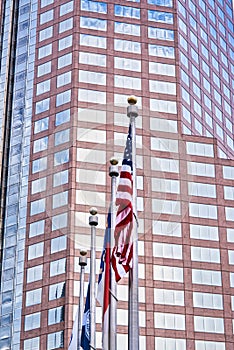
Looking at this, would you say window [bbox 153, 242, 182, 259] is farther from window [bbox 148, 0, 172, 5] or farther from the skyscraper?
window [bbox 148, 0, 172, 5]

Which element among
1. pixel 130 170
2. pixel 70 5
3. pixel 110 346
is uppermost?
pixel 70 5

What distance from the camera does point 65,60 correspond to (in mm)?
109688

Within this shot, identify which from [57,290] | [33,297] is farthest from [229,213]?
[33,297]

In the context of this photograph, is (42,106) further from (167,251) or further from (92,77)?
(167,251)

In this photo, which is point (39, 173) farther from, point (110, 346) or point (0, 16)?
point (110, 346)

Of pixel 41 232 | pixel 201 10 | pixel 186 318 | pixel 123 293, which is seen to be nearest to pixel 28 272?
pixel 41 232

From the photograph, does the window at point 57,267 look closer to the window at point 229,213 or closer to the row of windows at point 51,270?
the row of windows at point 51,270

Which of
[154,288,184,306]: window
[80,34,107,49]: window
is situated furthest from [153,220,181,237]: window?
[80,34,107,49]: window

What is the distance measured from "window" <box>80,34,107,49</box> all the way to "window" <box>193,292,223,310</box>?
34.6 m

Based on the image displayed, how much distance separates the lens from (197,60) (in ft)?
385

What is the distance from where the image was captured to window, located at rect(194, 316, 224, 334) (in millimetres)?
96875

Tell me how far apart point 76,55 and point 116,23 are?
7.84 meters

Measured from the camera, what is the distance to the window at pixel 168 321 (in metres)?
95.4

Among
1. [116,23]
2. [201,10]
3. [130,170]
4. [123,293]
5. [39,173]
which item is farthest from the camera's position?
[201,10]
